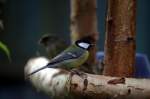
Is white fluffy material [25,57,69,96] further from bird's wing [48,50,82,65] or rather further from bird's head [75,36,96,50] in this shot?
bird's head [75,36,96,50]

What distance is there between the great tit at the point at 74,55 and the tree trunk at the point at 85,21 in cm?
9

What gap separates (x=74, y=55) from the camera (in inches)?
105

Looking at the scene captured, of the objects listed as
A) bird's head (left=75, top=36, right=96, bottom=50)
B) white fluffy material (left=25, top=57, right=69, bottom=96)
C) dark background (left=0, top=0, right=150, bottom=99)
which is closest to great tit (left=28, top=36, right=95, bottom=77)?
bird's head (left=75, top=36, right=96, bottom=50)

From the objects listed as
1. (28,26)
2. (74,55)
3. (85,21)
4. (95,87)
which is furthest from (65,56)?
(28,26)

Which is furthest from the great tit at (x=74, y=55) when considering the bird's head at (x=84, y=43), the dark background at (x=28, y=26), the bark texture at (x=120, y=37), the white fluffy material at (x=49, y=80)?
the dark background at (x=28, y=26)

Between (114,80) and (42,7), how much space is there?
7.63ft

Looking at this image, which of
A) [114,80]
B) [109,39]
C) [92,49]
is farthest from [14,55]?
[114,80]

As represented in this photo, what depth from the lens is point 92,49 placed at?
9.53 feet

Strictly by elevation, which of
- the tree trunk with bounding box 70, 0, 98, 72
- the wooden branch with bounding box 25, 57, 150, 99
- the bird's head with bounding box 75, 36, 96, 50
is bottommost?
the wooden branch with bounding box 25, 57, 150, 99

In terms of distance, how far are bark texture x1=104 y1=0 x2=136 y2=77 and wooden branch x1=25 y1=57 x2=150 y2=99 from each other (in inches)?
8.4

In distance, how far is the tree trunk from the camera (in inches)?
114

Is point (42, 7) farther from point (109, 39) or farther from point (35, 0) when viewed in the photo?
point (109, 39)

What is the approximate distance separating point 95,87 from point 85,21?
3.27 feet

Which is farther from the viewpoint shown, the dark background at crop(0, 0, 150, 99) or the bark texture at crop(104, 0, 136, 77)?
the dark background at crop(0, 0, 150, 99)
